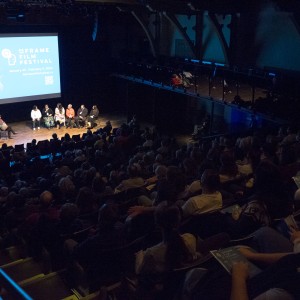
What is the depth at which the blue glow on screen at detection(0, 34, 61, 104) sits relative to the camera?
15039 mm

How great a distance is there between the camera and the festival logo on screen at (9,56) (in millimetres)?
14906

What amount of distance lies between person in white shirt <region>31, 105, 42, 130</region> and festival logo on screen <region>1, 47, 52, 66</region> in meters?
1.87

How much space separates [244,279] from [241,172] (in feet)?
13.9

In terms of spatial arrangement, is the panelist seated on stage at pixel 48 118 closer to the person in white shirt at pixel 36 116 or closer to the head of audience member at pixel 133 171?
the person in white shirt at pixel 36 116

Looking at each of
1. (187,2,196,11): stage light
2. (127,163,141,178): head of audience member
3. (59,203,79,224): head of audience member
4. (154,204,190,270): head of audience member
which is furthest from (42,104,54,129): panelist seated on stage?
(154,204,190,270): head of audience member

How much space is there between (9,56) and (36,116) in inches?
96.3

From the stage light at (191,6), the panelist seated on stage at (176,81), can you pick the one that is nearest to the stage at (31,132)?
the panelist seated on stage at (176,81)

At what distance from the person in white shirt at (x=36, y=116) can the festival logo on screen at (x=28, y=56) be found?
187 centimetres

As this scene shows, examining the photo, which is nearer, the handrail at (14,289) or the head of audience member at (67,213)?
the handrail at (14,289)

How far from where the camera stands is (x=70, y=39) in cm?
1747

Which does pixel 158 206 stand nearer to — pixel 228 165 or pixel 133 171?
pixel 228 165

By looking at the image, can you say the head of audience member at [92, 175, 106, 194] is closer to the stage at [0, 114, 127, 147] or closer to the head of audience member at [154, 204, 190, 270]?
the head of audience member at [154, 204, 190, 270]

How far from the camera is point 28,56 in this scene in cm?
1560

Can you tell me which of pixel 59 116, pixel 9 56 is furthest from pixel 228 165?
pixel 9 56
